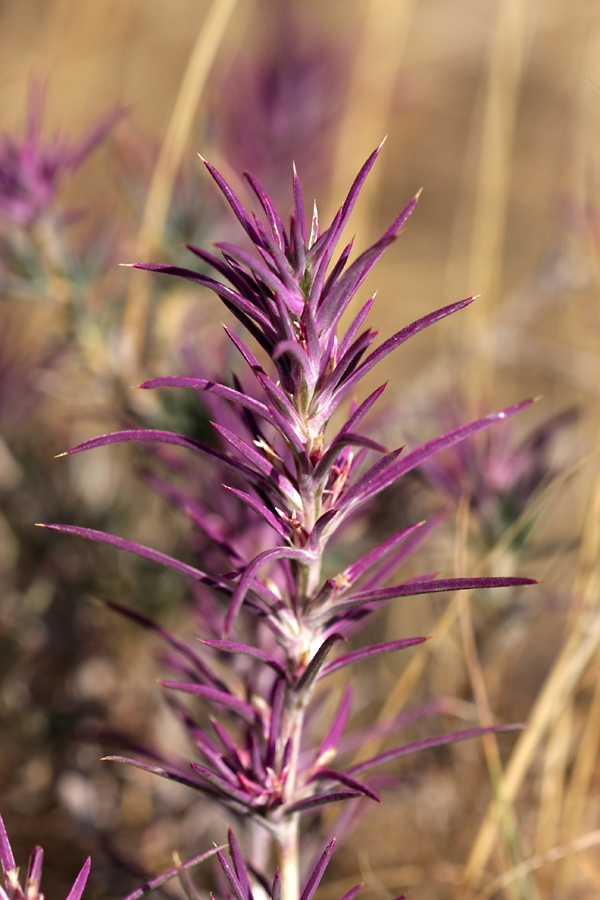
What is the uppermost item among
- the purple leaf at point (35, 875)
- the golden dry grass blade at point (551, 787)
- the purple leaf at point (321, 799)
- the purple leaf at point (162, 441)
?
the purple leaf at point (162, 441)

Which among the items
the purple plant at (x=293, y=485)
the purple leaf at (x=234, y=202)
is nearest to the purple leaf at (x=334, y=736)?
the purple plant at (x=293, y=485)

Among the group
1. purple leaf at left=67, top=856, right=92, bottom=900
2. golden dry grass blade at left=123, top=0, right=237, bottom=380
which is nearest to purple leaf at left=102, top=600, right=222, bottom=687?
purple leaf at left=67, top=856, right=92, bottom=900

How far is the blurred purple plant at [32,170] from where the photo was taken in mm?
632

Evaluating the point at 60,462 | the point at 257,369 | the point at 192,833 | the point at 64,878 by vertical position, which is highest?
the point at 257,369

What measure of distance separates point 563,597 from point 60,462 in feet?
2.68

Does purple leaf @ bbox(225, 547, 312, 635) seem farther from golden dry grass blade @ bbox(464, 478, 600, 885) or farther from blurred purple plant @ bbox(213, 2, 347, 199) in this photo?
blurred purple plant @ bbox(213, 2, 347, 199)

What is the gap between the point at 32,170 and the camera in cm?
64

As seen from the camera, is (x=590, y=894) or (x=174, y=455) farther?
(x=590, y=894)

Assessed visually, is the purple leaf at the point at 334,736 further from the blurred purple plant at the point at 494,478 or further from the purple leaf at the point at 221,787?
the blurred purple plant at the point at 494,478

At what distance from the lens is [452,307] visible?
0.30 metres

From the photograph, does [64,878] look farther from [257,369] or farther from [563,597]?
[257,369]

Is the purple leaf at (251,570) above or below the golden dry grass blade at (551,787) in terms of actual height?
above

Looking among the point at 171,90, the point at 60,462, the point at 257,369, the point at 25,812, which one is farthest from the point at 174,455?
the point at 171,90

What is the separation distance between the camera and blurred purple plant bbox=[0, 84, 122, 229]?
632 millimetres
